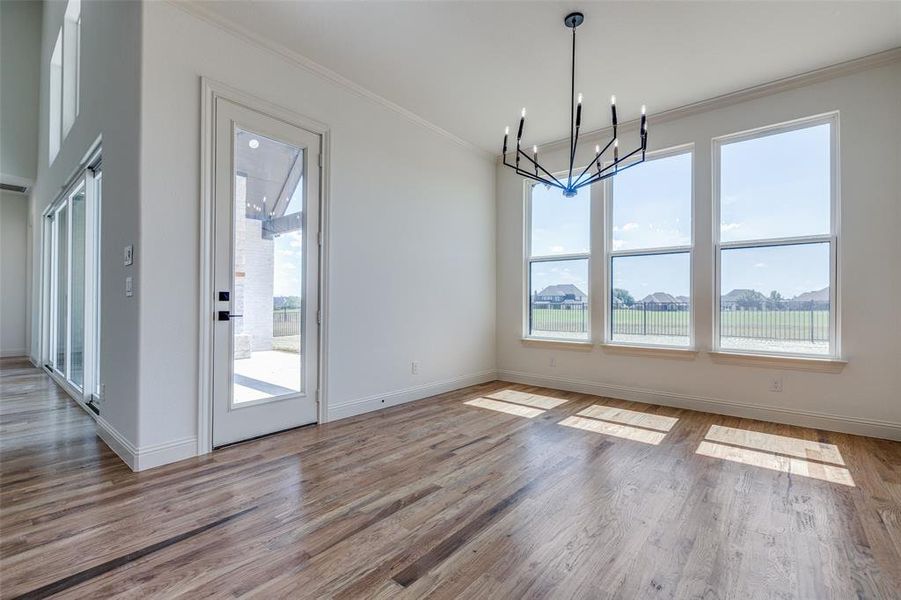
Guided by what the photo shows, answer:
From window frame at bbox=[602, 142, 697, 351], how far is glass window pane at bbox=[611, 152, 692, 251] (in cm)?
3

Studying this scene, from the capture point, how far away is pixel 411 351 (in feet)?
14.4

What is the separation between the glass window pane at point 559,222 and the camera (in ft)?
16.1

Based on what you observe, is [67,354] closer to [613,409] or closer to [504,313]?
[504,313]

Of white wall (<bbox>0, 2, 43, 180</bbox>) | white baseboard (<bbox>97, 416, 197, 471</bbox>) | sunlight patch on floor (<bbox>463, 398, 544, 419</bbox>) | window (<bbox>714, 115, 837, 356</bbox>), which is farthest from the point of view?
white wall (<bbox>0, 2, 43, 180</bbox>)

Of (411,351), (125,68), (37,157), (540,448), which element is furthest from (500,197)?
(37,157)

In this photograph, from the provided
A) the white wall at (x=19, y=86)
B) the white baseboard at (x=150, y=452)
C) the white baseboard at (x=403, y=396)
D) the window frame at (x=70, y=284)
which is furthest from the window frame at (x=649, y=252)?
the white wall at (x=19, y=86)

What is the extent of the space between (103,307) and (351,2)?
9.48 feet

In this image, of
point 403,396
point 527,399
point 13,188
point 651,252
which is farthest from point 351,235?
point 13,188

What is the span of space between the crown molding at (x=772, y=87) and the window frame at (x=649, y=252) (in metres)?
0.33

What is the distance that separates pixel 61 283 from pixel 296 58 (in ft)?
14.6

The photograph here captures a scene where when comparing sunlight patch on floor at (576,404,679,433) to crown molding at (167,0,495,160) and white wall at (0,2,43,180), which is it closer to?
crown molding at (167,0,495,160)

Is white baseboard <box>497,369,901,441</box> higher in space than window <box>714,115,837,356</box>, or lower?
lower

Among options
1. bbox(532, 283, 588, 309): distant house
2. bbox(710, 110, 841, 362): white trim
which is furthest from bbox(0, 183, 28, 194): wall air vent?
bbox(710, 110, 841, 362): white trim

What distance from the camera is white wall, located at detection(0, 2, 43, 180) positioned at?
605cm
